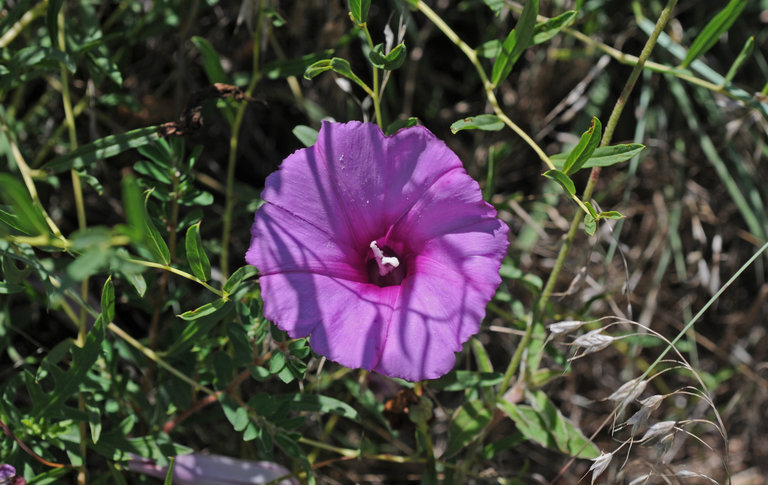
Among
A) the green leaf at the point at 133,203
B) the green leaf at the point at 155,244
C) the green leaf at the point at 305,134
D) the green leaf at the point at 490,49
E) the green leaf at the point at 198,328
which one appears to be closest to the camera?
the green leaf at the point at 133,203

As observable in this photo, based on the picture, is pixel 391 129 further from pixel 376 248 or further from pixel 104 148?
pixel 104 148

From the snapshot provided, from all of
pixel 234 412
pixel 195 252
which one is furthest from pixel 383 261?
pixel 234 412

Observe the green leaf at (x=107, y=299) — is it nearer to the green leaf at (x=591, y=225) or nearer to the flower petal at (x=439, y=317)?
the flower petal at (x=439, y=317)

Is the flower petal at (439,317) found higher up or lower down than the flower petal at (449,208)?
lower down

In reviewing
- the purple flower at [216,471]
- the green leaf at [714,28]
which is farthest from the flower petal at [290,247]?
the green leaf at [714,28]

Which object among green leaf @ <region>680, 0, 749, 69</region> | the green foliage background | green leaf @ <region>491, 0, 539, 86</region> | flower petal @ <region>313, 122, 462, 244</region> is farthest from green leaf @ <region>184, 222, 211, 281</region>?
green leaf @ <region>680, 0, 749, 69</region>

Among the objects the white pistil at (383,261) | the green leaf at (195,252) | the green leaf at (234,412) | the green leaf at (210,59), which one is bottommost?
the green leaf at (234,412)

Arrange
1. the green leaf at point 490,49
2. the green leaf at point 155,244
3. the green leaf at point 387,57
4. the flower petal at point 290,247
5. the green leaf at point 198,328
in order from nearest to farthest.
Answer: the green leaf at point 155,244 → the flower petal at point 290,247 → the green leaf at point 387,57 → the green leaf at point 198,328 → the green leaf at point 490,49

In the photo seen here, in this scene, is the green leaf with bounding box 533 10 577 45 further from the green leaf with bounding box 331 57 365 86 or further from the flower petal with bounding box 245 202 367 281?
the flower petal with bounding box 245 202 367 281
